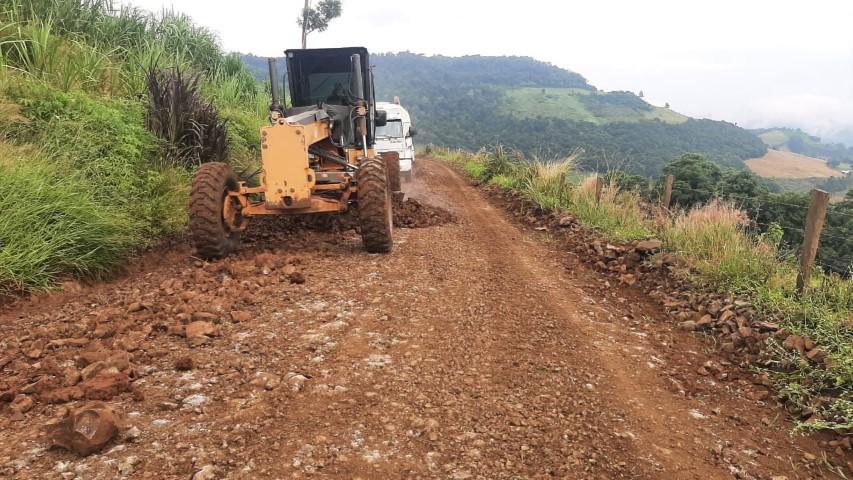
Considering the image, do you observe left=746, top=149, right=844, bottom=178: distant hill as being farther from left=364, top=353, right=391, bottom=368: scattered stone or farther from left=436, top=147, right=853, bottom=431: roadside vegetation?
left=364, top=353, right=391, bottom=368: scattered stone

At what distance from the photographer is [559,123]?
78.1m

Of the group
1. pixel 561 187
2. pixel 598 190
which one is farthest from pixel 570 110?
pixel 598 190

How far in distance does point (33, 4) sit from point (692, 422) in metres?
10.3

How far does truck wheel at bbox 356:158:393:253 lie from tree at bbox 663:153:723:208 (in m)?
12.5

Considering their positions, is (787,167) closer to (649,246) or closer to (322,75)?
(649,246)

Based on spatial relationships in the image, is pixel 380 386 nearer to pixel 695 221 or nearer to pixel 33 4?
pixel 695 221

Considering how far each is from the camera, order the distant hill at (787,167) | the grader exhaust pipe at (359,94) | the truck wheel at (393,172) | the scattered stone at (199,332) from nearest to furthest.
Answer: the scattered stone at (199,332), the grader exhaust pipe at (359,94), the truck wheel at (393,172), the distant hill at (787,167)

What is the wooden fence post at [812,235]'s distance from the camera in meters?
4.41

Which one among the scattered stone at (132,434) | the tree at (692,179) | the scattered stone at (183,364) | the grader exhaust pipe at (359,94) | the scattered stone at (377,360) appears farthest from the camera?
the tree at (692,179)

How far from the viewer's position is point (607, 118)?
3418 inches

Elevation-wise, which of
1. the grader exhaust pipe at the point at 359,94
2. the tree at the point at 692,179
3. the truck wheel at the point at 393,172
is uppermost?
the grader exhaust pipe at the point at 359,94

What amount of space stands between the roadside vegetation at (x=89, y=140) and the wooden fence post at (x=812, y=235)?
6408mm

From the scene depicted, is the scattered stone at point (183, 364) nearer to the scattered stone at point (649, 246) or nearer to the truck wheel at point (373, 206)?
the truck wheel at point (373, 206)

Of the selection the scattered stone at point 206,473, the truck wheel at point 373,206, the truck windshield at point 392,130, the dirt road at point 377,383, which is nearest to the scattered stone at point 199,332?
the dirt road at point 377,383
